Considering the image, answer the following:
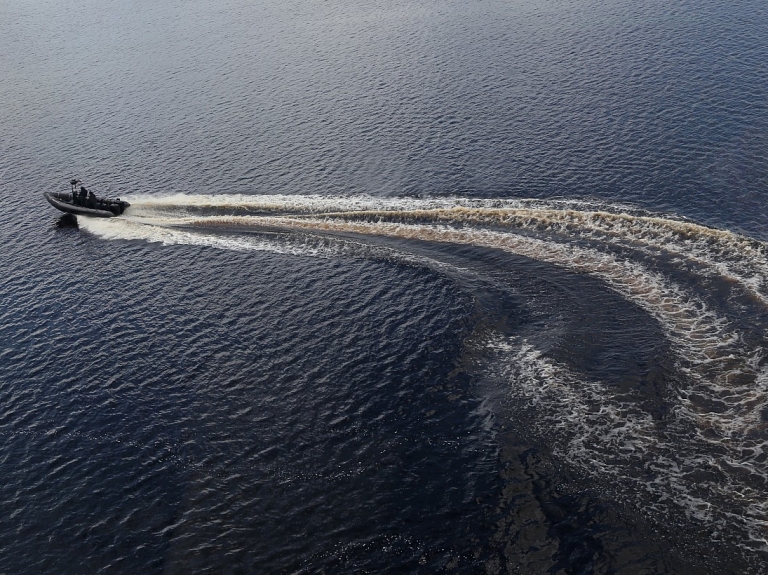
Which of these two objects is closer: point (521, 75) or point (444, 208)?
point (444, 208)

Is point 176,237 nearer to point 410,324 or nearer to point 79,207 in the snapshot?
point 79,207

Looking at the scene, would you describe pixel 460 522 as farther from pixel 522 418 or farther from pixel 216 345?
pixel 216 345

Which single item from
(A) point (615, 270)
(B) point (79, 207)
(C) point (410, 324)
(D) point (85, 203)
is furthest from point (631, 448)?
(B) point (79, 207)

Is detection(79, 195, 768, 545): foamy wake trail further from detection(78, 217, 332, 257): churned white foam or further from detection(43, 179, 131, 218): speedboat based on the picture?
detection(43, 179, 131, 218): speedboat

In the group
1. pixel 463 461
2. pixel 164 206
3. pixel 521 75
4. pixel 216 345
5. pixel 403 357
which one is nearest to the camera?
pixel 463 461

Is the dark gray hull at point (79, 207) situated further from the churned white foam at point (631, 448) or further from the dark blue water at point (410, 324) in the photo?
the churned white foam at point (631, 448)

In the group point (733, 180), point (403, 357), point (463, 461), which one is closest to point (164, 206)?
point (403, 357)

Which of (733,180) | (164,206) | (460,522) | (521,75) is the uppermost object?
(521,75)
